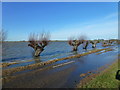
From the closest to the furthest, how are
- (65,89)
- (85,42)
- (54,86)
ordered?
(65,89)
(54,86)
(85,42)

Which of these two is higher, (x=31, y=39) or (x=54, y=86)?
(x=31, y=39)

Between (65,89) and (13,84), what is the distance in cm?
446

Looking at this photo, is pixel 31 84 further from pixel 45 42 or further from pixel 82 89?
pixel 45 42

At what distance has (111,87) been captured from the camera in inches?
260

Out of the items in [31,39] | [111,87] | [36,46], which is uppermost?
[31,39]

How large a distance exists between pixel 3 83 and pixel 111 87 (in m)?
8.61

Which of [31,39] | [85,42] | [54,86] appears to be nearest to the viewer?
[54,86]

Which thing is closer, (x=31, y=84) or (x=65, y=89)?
(x=65, y=89)

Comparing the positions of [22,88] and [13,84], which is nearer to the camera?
[22,88]

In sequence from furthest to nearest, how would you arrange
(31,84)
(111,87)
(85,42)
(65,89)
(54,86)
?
1. (85,42)
2. (31,84)
3. (54,86)
4. (65,89)
5. (111,87)

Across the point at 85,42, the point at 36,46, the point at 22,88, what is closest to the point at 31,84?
the point at 22,88

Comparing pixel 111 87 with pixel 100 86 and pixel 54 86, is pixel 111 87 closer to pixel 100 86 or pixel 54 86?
pixel 100 86

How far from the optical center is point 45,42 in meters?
24.6

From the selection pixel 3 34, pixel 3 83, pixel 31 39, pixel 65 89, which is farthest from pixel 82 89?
pixel 31 39
